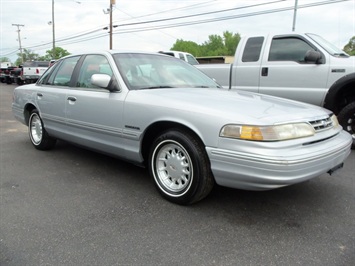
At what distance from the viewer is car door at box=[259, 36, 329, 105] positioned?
5715 mm

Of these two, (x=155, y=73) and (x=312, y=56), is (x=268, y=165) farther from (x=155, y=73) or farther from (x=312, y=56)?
(x=312, y=56)

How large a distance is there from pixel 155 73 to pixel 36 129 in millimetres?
2530

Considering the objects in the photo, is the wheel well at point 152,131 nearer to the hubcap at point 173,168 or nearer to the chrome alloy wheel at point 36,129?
the hubcap at point 173,168

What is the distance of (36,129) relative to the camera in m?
5.43

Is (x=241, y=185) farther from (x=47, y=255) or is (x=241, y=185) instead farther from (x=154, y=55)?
(x=154, y=55)

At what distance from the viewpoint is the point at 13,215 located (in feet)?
9.98

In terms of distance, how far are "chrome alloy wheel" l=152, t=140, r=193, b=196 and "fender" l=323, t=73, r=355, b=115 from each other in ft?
11.4

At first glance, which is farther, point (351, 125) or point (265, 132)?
point (351, 125)

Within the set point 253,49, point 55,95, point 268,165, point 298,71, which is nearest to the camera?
point 268,165

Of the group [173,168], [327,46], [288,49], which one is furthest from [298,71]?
[173,168]

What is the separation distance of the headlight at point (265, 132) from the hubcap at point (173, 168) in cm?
51

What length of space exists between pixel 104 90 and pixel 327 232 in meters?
2.68

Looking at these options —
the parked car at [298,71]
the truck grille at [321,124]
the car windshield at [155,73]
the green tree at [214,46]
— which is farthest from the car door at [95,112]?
the green tree at [214,46]

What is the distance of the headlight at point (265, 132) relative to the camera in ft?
8.76
